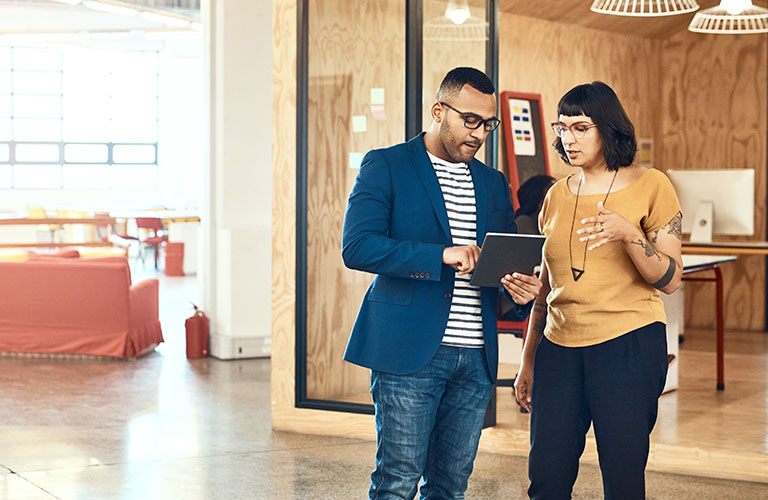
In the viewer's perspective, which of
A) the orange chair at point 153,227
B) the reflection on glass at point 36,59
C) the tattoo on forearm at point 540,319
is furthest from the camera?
the reflection on glass at point 36,59

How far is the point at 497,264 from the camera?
2.74 m

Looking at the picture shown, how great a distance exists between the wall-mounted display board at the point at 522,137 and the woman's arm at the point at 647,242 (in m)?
4.86

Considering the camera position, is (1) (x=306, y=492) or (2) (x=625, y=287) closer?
(2) (x=625, y=287)

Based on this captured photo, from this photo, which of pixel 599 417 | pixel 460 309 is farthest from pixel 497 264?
pixel 599 417

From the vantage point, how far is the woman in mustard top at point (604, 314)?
2.82 meters

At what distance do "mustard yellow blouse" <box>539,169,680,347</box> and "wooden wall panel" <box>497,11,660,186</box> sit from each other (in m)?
5.09

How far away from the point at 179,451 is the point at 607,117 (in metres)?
3.22

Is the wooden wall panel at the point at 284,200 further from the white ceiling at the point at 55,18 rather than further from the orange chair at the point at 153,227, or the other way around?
the white ceiling at the point at 55,18

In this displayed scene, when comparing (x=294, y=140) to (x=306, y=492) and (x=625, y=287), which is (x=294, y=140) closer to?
(x=306, y=492)

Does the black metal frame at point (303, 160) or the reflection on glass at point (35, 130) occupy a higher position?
the reflection on glass at point (35, 130)

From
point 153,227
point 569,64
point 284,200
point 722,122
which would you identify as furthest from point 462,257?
point 153,227

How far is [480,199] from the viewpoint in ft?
9.78

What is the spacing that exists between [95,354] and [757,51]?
252 inches

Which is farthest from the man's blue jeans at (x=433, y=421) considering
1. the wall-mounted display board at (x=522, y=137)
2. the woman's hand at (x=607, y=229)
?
the wall-mounted display board at (x=522, y=137)
